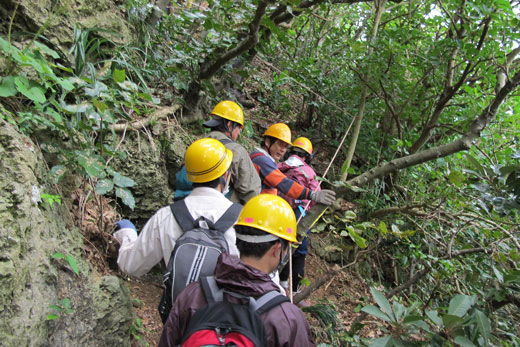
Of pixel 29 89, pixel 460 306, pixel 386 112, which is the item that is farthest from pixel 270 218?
pixel 386 112

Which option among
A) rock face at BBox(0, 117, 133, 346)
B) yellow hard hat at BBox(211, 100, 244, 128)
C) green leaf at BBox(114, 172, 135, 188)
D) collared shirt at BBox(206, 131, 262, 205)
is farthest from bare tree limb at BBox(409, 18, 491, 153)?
rock face at BBox(0, 117, 133, 346)

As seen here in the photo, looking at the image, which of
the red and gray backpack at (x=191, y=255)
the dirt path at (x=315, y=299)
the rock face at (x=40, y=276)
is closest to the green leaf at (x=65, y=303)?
the rock face at (x=40, y=276)

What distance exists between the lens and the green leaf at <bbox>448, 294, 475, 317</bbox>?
1.80 meters

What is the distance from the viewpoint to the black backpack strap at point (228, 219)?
201 cm

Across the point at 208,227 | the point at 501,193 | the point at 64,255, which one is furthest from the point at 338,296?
the point at 64,255

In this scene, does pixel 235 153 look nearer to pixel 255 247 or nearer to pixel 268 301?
pixel 255 247

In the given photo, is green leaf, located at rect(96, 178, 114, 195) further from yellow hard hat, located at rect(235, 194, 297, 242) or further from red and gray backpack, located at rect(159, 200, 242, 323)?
yellow hard hat, located at rect(235, 194, 297, 242)

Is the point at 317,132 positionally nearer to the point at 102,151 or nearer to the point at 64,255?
the point at 102,151

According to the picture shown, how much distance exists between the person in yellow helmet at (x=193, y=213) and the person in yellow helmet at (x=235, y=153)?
0.97 meters

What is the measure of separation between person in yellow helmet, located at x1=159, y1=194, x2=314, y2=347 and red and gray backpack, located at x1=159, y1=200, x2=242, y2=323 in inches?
10.8

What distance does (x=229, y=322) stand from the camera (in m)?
1.23

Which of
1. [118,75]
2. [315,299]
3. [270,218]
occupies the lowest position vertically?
[315,299]

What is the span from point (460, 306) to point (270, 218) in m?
1.20

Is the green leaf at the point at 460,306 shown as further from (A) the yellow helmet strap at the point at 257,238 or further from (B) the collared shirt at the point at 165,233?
(B) the collared shirt at the point at 165,233
